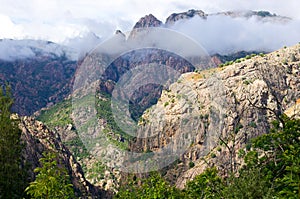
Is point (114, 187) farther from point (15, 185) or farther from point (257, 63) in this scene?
point (15, 185)

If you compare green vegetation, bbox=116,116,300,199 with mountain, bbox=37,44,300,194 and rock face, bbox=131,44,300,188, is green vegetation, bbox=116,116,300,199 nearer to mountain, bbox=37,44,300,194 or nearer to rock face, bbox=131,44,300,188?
mountain, bbox=37,44,300,194

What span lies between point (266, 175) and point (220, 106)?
2101 inches

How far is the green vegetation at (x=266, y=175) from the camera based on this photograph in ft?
68.0

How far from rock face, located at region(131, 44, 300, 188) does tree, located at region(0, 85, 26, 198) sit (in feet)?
142

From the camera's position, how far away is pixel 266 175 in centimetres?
2725

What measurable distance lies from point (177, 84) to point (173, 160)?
22254 mm

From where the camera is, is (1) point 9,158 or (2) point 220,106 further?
(2) point 220,106

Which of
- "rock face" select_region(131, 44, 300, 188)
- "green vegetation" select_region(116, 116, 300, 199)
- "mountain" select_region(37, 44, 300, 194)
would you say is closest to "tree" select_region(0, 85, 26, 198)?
"green vegetation" select_region(116, 116, 300, 199)

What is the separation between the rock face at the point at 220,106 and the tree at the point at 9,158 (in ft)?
142

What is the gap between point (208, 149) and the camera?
75.3 meters

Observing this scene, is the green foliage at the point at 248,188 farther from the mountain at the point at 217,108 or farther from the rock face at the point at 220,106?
the mountain at the point at 217,108

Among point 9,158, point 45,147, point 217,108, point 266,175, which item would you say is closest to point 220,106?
point 217,108

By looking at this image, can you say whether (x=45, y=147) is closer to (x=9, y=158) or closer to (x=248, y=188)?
(x=9, y=158)

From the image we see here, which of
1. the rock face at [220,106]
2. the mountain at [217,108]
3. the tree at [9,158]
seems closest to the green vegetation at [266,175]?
the tree at [9,158]
